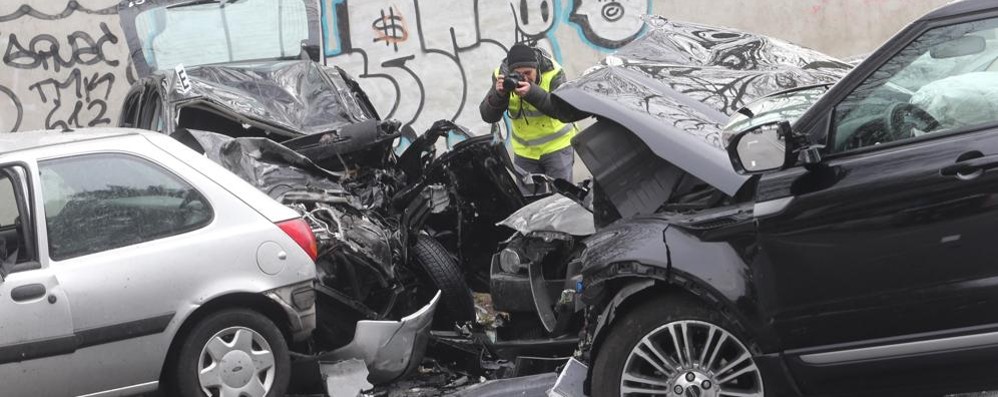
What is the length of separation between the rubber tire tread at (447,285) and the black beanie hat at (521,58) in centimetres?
176

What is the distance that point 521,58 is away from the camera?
799cm

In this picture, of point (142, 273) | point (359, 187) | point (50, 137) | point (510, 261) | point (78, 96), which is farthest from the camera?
point (78, 96)

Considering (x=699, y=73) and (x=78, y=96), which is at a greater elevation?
(x=699, y=73)

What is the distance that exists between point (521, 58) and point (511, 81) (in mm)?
376

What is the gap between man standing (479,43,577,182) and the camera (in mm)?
7980

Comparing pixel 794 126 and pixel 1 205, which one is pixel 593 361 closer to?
pixel 794 126

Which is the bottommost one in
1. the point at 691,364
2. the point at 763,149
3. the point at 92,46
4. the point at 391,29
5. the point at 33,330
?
the point at 691,364

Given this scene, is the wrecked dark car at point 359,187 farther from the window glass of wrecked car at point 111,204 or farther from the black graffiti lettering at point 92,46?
the black graffiti lettering at point 92,46

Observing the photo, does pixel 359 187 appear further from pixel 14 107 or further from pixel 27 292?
pixel 14 107

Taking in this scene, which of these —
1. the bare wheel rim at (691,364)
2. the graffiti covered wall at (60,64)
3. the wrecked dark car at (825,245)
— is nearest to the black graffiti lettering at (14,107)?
the graffiti covered wall at (60,64)

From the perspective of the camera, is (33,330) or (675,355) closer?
(675,355)

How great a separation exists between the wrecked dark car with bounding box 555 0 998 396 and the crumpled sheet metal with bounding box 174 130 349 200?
7.30ft

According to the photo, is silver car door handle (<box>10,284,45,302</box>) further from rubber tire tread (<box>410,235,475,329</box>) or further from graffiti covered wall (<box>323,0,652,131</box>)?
graffiti covered wall (<box>323,0,652,131</box>)

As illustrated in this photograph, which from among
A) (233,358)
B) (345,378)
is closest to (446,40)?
(345,378)
